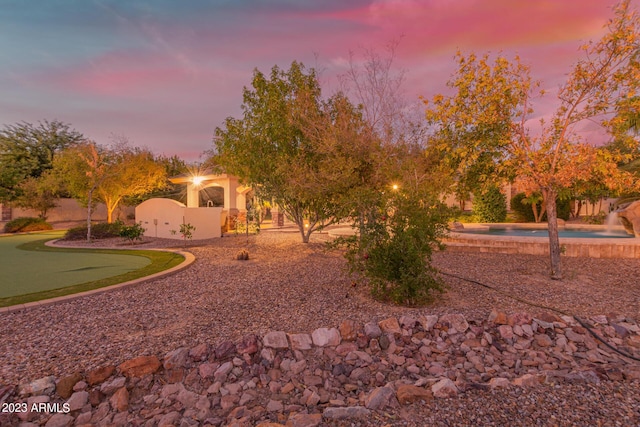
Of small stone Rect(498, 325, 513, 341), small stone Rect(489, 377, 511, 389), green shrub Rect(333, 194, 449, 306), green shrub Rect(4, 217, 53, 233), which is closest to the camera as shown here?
small stone Rect(489, 377, 511, 389)

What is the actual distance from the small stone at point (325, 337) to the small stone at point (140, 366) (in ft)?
5.27

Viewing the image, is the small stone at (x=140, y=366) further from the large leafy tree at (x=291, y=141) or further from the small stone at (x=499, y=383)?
the large leafy tree at (x=291, y=141)

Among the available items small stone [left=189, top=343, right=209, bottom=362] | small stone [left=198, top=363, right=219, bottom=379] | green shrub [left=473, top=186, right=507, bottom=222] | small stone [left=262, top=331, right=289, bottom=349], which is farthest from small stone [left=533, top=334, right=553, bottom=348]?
green shrub [left=473, top=186, right=507, bottom=222]

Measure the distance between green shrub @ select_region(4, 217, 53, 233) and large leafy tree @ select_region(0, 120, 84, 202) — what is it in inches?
142

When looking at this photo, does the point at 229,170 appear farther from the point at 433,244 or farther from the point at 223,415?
the point at 223,415

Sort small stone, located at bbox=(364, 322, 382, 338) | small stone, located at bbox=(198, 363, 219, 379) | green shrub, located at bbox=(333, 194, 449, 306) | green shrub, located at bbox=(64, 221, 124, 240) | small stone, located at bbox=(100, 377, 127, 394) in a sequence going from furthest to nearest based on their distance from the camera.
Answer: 1. green shrub, located at bbox=(64, 221, 124, 240)
2. green shrub, located at bbox=(333, 194, 449, 306)
3. small stone, located at bbox=(364, 322, 382, 338)
4. small stone, located at bbox=(198, 363, 219, 379)
5. small stone, located at bbox=(100, 377, 127, 394)

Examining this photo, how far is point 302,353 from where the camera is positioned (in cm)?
345

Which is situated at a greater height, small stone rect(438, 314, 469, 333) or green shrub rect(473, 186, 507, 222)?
green shrub rect(473, 186, 507, 222)

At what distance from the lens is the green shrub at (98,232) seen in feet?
43.4

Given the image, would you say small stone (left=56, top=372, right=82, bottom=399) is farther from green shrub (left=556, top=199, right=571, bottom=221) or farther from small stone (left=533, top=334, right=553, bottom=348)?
green shrub (left=556, top=199, right=571, bottom=221)

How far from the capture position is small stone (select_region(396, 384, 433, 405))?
2779 millimetres

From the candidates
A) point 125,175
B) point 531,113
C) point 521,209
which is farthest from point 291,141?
point 521,209

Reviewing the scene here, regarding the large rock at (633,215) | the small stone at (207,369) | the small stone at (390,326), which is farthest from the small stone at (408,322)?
the large rock at (633,215)

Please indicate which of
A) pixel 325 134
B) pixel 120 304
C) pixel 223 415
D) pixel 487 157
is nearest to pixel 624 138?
pixel 487 157
